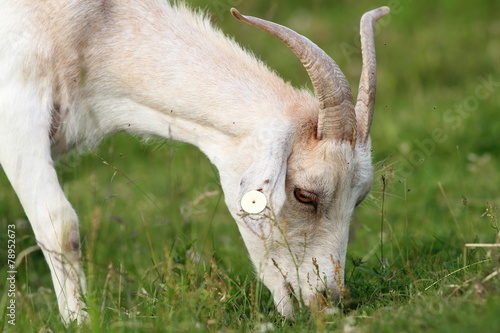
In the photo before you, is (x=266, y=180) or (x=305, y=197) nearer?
(x=266, y=180)

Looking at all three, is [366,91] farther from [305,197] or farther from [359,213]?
[359,213]

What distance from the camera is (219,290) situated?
426cm

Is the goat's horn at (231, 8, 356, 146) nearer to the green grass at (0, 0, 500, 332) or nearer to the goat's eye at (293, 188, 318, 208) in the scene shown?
the goat's eye at (293, 188, 318, 208)

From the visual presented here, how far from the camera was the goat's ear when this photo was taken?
12.5 ft

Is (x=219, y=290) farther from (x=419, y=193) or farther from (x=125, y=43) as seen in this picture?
(x=419, y=193)

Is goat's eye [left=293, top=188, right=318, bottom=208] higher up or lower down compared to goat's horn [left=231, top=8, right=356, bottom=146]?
lower down

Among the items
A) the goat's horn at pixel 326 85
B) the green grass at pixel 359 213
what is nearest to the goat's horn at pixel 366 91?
the goat's horn at pixel 326 85

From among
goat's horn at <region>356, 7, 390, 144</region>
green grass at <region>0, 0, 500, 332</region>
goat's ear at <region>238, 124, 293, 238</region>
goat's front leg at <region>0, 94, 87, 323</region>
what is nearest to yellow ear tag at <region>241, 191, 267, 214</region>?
goat's ear at <region>238, 124, 293, 238</region>

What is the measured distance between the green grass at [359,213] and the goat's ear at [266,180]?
1.07 feet

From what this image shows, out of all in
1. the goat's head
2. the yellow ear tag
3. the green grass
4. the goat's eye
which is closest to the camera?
the green grass

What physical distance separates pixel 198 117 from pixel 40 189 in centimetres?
97

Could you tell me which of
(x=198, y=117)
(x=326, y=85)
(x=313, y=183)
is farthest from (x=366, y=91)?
(x=198, y=117)

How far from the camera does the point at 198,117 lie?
14.5ft

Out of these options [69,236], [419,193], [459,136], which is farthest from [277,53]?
[69,236]
